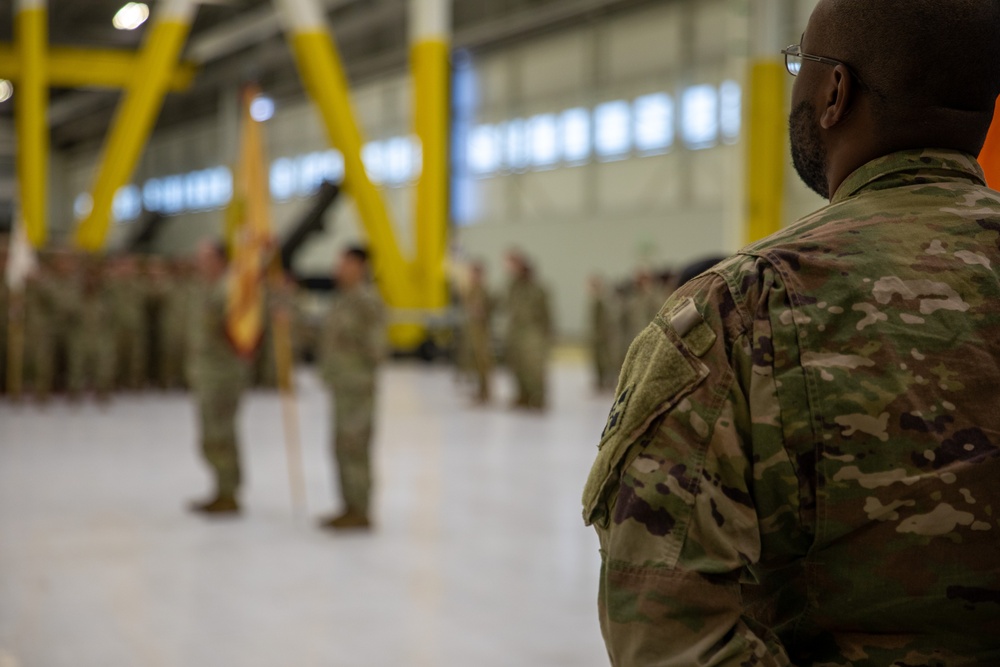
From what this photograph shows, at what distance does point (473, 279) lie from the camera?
13641mm

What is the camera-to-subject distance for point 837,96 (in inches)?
46.4

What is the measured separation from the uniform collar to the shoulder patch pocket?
291 millimetres

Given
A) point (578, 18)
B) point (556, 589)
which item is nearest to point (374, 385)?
point (556, 589)

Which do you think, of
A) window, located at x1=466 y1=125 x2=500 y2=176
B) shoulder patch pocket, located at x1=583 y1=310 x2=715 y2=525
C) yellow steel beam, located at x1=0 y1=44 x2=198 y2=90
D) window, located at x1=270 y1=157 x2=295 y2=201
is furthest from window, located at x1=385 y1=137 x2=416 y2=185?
shoulder patch pocket, located at x1=583 y1=310 x2=715 y2=525

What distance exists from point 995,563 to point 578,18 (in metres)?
22.0

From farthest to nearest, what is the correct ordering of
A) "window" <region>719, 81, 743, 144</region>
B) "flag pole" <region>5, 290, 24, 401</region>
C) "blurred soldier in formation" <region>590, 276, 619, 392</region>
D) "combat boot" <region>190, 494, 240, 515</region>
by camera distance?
"window" <region>719, 81, 743, 144</region> → "blurred soldier in formation" <region>590, 276, 619, 392</region> → "flag pole" <region>5, 290, 24, 401</region> → "combat boot" <region>190, 494, 240, 515</region>

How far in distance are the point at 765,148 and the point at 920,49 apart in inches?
400

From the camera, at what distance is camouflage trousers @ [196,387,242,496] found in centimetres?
652

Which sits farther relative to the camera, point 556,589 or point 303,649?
point 556,589

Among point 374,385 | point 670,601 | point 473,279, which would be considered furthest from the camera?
point 473,279

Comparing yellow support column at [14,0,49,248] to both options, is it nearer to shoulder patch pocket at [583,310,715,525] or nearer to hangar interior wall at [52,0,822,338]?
hangar interior wall at [52,0,822,338]

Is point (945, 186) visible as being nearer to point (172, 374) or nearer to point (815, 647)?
point (815, 647)

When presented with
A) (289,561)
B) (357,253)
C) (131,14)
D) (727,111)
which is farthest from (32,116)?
(289,561)

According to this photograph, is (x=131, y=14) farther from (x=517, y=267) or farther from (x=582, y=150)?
(x=517, y=267)
